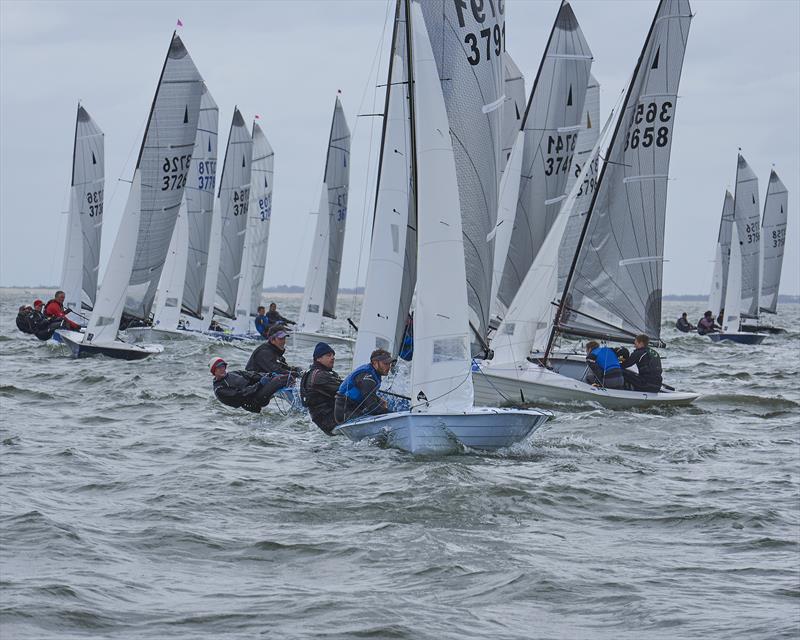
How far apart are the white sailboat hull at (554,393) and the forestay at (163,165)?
11.5 metres

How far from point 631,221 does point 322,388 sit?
317 inches

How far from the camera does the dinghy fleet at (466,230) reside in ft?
39.3

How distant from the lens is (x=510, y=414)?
1187cm

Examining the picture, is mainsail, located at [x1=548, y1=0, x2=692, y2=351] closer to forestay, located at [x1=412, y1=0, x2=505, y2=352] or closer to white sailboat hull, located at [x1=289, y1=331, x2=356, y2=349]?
forestay, located at [x1=412, y1=0, x2=505, y2=352]

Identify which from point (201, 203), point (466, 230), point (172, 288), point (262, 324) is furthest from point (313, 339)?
point (466, 230)

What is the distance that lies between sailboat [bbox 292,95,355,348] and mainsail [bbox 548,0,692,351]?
15.3 meters

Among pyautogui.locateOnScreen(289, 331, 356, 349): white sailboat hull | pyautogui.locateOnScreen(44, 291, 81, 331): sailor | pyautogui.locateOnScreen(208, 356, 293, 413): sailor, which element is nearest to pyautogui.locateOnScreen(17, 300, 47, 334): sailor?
pyautogui.locateOnScreen(44, 291, 81, 331): sailor

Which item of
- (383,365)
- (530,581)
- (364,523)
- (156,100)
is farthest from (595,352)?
(156,100)

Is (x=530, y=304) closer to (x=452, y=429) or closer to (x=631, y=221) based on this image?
(x=631, y=221)

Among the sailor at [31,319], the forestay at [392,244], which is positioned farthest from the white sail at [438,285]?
the sailor at [31,319]

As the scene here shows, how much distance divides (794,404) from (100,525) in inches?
525

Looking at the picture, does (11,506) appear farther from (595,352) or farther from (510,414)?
(595,352)

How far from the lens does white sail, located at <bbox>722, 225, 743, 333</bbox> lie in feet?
140

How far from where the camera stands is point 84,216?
108 feet
